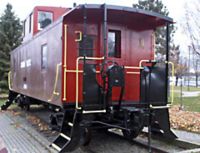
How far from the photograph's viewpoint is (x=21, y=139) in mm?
9867

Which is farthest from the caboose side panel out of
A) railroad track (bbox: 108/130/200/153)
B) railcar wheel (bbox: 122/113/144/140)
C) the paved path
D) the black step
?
railroad track (bbox: 108/130/200/153)

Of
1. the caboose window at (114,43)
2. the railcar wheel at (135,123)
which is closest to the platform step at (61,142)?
the railcar wheel at (135,123)

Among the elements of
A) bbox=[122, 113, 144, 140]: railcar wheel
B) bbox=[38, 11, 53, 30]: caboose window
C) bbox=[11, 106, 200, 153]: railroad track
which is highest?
bbox=[38, 11, 53, 30]: caboose window

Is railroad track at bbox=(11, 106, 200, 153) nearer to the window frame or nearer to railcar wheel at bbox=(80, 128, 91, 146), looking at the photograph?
railcar wheel at bbox=(80, 128, 91, 146)

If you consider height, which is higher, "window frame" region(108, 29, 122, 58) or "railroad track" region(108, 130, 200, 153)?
"window frame" region(108, 29, 122, 58)

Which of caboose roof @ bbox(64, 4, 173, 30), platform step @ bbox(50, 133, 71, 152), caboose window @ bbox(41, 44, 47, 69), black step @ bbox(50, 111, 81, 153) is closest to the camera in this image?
black step @ bbox(50, 111, 81, 153)

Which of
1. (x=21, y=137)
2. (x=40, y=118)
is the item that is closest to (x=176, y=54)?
(x=40, y=118)

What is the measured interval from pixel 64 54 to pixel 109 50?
4.15 feet

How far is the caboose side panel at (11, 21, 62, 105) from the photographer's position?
8.49 metres

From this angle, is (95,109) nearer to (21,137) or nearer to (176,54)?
(21,137)

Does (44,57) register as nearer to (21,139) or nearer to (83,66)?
(21,139)

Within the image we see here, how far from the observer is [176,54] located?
2231 inches

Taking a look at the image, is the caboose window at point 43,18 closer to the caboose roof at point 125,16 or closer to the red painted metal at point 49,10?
the red painted metal at point 49,10

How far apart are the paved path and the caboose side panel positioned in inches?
45.4
